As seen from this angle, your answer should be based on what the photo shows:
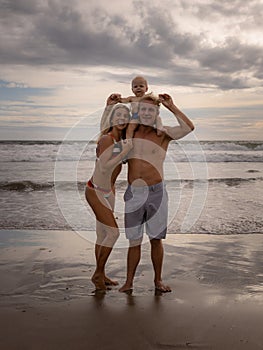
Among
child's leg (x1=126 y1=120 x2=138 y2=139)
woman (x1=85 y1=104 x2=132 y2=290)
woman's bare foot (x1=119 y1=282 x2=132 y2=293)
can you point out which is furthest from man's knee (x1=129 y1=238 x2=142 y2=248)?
child's leg (x1=126 y1=120 x2=138 y2=139)

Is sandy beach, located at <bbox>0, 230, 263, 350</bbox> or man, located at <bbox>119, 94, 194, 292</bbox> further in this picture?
man, located at <bbox>119, 94, 194, 292</bbox>

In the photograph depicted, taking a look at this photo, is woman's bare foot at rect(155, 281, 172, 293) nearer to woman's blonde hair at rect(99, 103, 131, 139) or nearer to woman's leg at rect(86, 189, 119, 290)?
woman's leg at rect(86, 189, 119, 290)

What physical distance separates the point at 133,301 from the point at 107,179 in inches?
47.1

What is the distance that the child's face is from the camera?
4.19 meters

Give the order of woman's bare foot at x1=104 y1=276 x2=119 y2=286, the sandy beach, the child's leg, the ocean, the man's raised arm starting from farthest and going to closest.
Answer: the ocean < woman's bare foot at x1=104 y1=276 x2=119 y2=286 < the child's leg < the man's raised arm < the sandy beach

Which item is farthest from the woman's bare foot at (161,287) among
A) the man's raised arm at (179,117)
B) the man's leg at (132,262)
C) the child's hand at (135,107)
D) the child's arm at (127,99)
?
the child's arm at (127,99)

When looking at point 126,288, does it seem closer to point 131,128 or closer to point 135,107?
point 131,128

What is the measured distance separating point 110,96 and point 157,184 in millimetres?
993

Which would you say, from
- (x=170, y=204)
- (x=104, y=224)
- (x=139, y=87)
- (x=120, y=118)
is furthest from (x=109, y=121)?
(x=170, y=204)

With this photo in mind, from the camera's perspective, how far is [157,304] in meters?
3.79

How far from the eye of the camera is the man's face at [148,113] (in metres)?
4.09

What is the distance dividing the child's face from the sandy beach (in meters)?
1.93

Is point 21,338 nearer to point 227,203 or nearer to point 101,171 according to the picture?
point 101,171

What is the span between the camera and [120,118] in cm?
415
